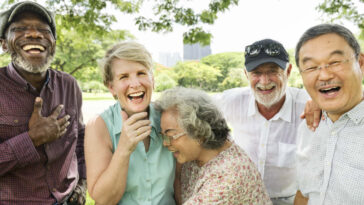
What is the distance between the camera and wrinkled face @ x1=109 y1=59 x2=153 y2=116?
2119 millimetres

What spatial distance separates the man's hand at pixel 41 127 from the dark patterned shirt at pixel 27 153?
2.4 inches

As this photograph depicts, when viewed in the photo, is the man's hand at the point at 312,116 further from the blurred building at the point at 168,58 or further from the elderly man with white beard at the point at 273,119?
the blurred building at the point at 168,58

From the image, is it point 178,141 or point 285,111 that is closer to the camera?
point 178,141

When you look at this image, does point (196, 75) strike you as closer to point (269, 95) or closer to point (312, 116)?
point (269, 95)

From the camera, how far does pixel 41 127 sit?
2340 mm

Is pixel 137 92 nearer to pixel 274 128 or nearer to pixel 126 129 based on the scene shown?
pixel 126 129

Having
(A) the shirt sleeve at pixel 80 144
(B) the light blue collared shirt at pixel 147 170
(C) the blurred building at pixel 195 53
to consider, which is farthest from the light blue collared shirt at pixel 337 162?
(C) the blurred building at pixel 195 53

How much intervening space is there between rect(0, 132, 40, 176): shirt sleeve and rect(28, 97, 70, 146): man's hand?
6cm

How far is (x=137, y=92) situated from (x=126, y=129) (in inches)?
13.4

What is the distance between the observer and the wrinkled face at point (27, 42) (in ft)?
8.16

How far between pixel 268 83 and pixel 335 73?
1318 mm

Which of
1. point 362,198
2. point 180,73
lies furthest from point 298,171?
point 180,73

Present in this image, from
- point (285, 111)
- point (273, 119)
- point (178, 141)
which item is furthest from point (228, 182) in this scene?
point (285, 111)

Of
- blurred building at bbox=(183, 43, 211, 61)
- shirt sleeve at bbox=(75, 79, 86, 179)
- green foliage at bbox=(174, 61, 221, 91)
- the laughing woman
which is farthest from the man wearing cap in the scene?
blurred building at bbox=(183, 43, 211, 61)
